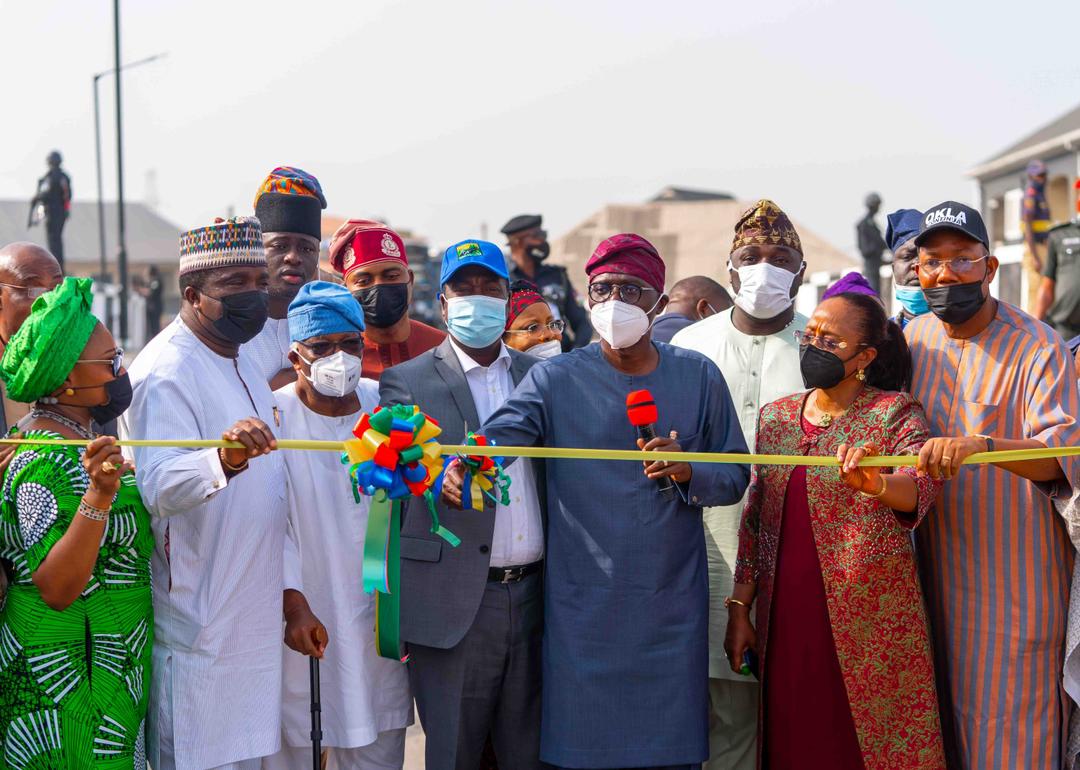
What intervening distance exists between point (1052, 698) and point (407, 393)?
247 cm

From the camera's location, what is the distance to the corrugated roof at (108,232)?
76.1 meters

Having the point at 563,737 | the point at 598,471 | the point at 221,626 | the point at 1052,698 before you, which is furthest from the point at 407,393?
the point at 1052,698

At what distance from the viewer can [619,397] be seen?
4285mm

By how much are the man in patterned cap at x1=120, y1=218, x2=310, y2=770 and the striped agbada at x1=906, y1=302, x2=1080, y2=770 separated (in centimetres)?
228

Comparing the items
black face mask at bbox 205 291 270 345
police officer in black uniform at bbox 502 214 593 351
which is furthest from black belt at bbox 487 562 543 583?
police officer in black uniform at bbox 502 214 593 351

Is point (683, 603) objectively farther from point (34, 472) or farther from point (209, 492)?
point (34, 472)

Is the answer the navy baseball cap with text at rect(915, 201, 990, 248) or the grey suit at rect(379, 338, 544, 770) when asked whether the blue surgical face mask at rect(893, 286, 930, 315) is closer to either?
the navy baseball cap with text at rect(915, 201, 990, 248)

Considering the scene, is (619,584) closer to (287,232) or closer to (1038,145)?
(287,232)

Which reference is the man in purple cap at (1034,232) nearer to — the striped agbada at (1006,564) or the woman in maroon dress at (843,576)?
the striped agbada at (1006,564)

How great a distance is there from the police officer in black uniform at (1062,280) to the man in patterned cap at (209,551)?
6.94 meters

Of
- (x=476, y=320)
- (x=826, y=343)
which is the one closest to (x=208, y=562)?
(x=476, y=320)

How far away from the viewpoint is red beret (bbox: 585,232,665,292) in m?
4.37

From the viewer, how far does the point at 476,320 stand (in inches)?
179

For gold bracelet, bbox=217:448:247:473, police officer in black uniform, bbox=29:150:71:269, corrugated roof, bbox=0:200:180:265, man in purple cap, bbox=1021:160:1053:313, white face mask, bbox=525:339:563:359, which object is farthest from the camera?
corrugated roof, bbox=0:200:180:265
